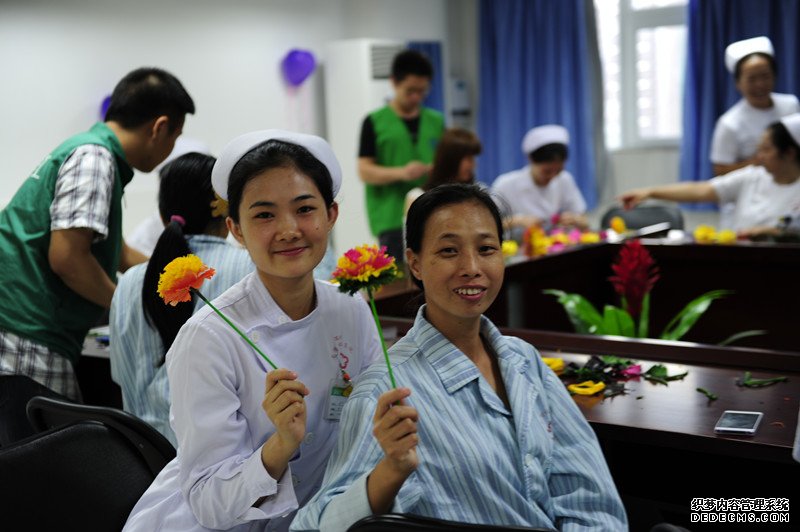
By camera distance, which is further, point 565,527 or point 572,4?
point 572,4

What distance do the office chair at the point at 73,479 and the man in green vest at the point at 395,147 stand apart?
3088 mm

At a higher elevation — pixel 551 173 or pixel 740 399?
pixel 551 173

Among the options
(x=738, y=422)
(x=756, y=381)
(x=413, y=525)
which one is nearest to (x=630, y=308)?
(x=756, y=381)

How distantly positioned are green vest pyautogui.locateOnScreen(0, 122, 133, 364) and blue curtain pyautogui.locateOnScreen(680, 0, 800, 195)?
15.9ft

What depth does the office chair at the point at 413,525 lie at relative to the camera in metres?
1.18

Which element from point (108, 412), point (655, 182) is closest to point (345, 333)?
point (108, 412)

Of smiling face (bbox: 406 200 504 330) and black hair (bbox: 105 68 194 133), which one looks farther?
black hair (bbox: 105 68 194 133)

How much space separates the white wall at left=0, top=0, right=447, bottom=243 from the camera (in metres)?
5.09

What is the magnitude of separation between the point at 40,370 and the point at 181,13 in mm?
4027

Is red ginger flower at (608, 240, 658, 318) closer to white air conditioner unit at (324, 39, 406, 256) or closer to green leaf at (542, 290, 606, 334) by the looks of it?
green leaf at (542, 290, 606, 334)

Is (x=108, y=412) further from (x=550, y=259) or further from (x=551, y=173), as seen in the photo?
(x=551, y=173)

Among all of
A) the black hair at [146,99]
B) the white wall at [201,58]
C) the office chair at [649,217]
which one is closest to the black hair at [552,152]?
the office chair at [649,217]

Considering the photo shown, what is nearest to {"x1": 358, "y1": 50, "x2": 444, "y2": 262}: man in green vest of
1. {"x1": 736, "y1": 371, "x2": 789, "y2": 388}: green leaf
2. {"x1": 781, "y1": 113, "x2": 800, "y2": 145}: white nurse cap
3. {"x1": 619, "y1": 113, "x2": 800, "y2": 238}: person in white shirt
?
{"x1": 619, "y1": 113, "x2": 800, "y2": 238}: person in white shirt

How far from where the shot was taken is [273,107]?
256 inches
